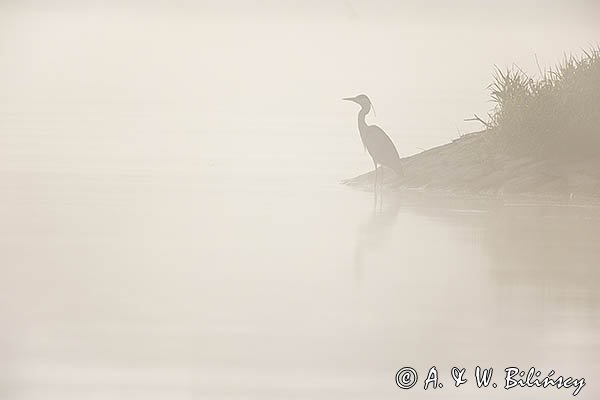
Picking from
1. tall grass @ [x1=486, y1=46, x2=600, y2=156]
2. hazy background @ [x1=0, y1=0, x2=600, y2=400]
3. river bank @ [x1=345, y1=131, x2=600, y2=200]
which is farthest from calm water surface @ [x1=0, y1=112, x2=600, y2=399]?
tall grass @ [x1=486, y1=46, x2=600, y2=156]

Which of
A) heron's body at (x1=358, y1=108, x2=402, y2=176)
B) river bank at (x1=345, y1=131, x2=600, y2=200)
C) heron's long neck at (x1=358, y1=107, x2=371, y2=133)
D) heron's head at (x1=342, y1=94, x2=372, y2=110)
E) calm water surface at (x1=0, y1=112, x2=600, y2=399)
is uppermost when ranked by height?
heron's head at (x1=342, y1=94, x2=372, y2=110)

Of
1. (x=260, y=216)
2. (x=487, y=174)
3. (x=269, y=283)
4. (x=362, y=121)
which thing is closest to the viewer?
(x=269, y=283)

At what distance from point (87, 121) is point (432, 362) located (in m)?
3.14

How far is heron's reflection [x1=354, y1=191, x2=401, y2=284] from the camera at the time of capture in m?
3.20

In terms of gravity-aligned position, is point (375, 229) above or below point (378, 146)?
below

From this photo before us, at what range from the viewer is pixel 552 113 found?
4.33 metres

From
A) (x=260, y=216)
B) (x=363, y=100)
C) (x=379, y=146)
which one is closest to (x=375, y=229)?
(x=260, y=216)

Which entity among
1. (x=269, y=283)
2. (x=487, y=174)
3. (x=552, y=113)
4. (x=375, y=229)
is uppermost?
(x=552, y=113)

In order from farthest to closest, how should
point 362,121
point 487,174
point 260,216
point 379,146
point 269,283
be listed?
point 362,121 → point 379,146 → point 487,174 → point 260,216 → point 269,283

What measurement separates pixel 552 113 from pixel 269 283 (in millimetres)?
1710

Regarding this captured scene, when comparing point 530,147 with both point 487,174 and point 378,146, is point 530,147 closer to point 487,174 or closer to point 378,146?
point 487,174

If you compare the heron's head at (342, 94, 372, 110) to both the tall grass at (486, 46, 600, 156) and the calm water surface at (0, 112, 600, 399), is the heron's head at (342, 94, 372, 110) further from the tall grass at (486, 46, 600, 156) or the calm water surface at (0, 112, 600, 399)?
the tall grass at (486, 46, 600, 156)

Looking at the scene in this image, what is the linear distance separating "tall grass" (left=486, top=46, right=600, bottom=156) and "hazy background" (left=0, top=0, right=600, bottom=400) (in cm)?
19

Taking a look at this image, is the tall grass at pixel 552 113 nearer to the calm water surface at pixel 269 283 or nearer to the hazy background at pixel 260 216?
the hazy background at pixel 260 216
